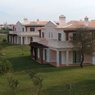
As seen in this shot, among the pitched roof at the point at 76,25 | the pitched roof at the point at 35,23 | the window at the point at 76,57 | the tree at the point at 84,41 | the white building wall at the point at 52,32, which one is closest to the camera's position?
the tree at the point at 84,41

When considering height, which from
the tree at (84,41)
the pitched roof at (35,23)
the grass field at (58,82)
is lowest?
the grass field at (58,82)

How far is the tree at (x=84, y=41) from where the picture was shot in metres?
43.5

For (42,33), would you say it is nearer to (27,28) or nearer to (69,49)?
(69,49)

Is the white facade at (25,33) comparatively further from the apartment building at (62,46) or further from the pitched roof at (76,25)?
the pitched roof at (76,25)

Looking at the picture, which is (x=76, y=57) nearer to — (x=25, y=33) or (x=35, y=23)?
(x=25, y=33)

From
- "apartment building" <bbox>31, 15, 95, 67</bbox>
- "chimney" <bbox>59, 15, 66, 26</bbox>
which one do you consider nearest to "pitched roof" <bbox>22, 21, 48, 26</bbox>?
"apartment building" <bbox>31, 15, 95, 67</bbox>

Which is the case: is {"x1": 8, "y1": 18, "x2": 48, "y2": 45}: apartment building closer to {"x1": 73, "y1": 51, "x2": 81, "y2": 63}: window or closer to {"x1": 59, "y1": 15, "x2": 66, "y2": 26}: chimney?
{"x1": 59, "y1": 15, "x2": 66, "y2": 26}: chimney

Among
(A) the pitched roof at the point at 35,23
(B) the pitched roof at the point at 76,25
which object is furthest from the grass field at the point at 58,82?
(A) the pitched roof at the point at 35,23

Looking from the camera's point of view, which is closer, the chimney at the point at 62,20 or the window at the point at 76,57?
the window at the point at 76,57

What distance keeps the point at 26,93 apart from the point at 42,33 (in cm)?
3101

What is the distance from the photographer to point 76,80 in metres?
34.0

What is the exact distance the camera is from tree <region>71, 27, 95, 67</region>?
43.5 metres

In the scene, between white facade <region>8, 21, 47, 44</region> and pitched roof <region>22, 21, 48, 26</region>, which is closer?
white facade <region>8, 21, 47, 44</region>

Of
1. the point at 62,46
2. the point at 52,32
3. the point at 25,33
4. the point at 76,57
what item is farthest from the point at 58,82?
the point at 25,33
